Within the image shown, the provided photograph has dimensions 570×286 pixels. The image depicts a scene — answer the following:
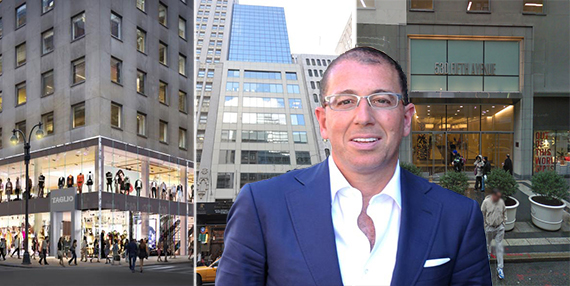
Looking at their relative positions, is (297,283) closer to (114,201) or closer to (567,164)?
(567,164)

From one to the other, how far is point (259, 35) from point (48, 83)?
5.05 metres

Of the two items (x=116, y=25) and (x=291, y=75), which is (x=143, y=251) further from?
(x=291, y=75)

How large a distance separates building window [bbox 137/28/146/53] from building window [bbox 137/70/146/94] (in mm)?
479

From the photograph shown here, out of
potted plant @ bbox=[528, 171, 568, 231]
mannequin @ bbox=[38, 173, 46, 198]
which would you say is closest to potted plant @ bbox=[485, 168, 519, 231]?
potted plant @ bbox=[528, 171, 568, 231]

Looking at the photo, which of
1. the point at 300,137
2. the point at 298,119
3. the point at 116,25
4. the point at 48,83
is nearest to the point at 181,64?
the point at 116,25

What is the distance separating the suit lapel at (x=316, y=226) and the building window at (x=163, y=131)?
6.18 m

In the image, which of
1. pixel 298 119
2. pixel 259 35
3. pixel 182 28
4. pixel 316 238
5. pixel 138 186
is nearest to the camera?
pixel 316 238

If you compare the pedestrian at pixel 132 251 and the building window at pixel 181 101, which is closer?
the building window at pixel 181 101

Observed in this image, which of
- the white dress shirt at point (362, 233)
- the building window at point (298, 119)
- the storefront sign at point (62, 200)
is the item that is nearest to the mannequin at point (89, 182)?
the storefront sign at point (62, 200)

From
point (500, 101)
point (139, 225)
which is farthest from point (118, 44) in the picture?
point (500, 101)

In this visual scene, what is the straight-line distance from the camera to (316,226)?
98 centimetres

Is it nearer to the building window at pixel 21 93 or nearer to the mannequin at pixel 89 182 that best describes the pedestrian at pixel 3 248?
the mannequin at pixel 89 182

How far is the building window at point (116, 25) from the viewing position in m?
7.75

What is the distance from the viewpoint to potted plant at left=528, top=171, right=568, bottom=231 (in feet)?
18.7
